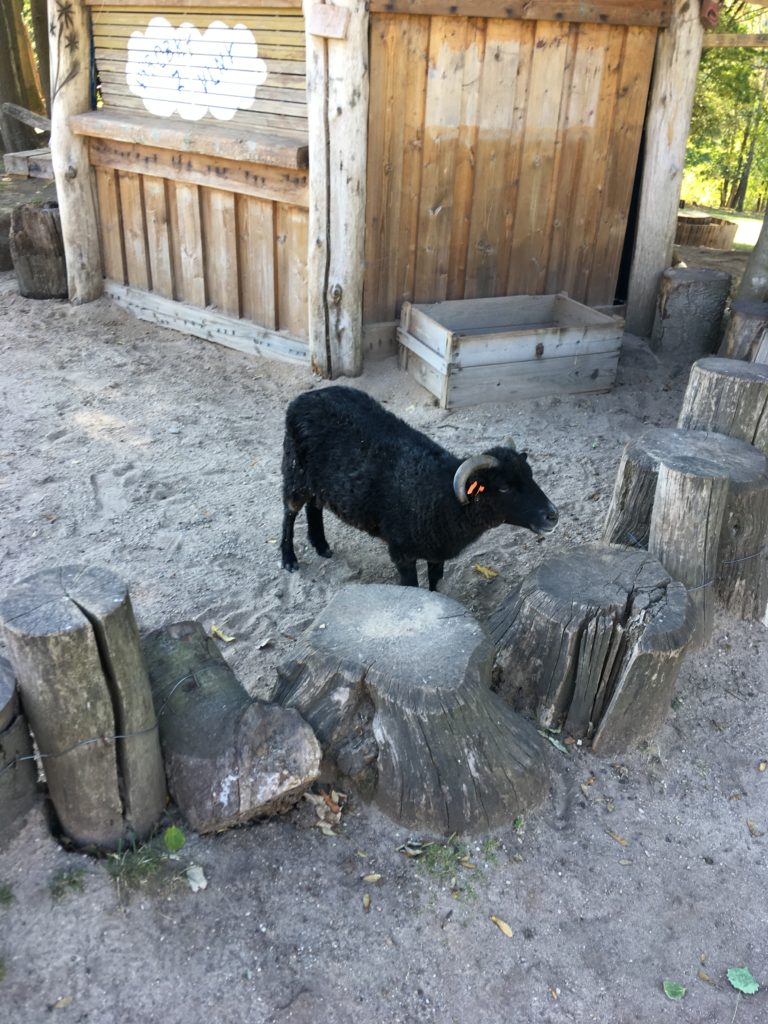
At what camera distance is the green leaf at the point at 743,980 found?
112 inches

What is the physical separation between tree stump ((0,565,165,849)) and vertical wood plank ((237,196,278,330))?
219 inches

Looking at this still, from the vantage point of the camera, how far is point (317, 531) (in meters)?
5.16

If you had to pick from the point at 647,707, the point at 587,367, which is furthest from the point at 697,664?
the point at 587,367

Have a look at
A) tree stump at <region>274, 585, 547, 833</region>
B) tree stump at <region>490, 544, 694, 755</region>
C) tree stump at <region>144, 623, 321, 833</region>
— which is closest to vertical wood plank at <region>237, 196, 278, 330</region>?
tree stump at <region>490, 544, 694, 755</region>

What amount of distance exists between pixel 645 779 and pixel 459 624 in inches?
43.3

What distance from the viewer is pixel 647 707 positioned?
144 inches

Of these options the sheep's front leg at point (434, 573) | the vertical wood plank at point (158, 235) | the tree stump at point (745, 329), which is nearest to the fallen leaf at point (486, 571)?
the sheep's front leg at point (434, 573)

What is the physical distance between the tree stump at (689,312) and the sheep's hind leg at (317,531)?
168 inches

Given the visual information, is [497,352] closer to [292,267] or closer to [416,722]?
[292,267]

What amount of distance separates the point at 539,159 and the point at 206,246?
3.24 m

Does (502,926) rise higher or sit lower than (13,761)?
lower

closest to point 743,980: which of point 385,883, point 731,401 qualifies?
point 385,883

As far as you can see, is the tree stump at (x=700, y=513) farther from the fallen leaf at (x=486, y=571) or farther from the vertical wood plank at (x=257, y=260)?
the vertical wood plank at (x=257, y=260)

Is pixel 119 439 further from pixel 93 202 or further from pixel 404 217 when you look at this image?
pixel 93 202
